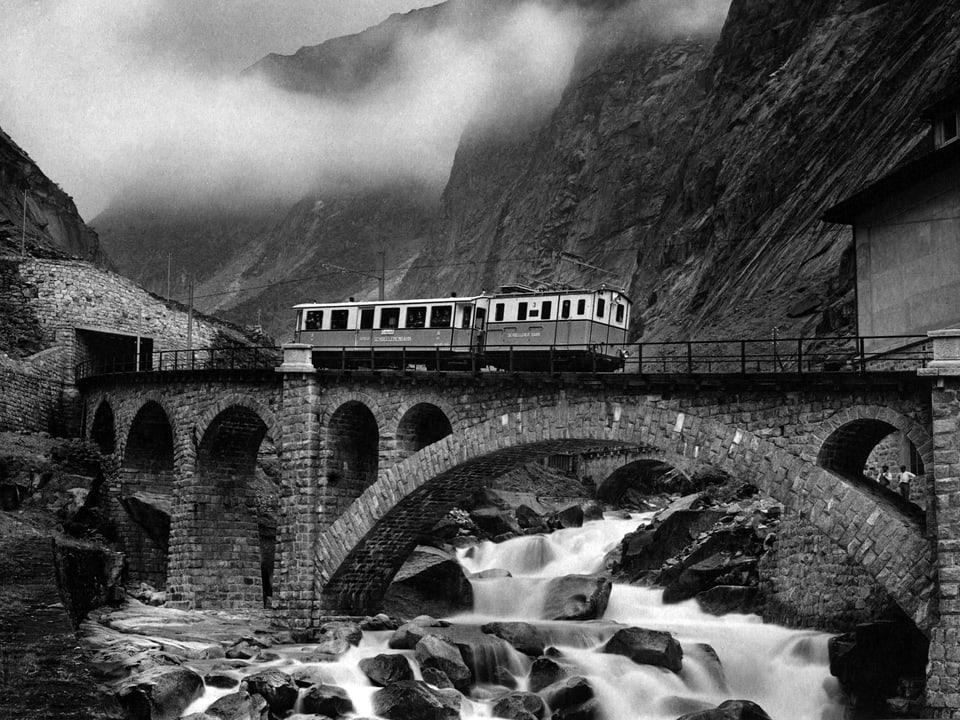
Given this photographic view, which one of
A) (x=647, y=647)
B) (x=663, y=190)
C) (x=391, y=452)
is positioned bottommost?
(x=647, y=647)

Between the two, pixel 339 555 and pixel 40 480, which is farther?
pixel 40 480

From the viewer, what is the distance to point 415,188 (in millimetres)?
158750

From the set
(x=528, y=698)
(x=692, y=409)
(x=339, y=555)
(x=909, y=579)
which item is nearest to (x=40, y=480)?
(x=339, y=555)

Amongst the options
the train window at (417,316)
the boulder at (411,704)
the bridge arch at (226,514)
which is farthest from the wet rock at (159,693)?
the train window at (417,316)

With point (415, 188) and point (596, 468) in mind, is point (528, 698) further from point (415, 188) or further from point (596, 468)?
point (415, 188)

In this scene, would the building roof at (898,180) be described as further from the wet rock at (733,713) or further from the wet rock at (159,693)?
the wet rock at (159,693)

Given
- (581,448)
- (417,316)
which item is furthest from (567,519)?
(581,448)

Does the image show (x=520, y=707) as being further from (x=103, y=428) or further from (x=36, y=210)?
(x=36, y=210)

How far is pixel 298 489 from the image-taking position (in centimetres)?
3684

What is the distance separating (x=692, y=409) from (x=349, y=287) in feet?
372

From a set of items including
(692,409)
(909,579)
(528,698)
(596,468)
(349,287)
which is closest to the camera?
(909,579)

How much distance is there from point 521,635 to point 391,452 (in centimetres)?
708

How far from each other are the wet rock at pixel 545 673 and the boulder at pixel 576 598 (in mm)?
7367

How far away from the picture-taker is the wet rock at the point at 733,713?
25.8 meters
